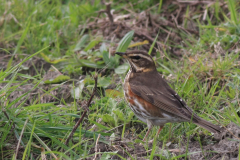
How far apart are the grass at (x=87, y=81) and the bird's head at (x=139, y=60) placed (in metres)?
0.54

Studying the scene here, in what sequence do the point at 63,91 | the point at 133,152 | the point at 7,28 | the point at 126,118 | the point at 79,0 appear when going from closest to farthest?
the point at 133,152 < the point at 126,118 < the point at 63,91 < the point at 7,28 < the point at 79,0

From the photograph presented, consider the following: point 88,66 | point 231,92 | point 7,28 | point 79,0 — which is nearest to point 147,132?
point 231,92

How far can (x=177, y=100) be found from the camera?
514 centimetres

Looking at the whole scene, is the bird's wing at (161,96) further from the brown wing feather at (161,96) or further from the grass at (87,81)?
the grass at (87,81)

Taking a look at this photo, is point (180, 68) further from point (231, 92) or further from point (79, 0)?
point (79, 0)

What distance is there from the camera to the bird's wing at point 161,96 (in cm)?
489

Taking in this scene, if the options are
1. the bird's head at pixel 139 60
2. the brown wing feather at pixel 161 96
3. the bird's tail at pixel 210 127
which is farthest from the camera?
the bird's head at pixel 139 60

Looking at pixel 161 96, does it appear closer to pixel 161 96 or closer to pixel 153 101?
pixel 161 96

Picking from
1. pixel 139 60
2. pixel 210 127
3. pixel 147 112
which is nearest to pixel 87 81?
Answer: pixel 139 60

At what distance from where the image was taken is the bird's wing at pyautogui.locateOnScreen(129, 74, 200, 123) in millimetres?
4893

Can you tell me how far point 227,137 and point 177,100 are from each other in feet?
2.77

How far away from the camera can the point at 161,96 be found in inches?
205

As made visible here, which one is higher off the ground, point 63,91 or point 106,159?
point 106,159

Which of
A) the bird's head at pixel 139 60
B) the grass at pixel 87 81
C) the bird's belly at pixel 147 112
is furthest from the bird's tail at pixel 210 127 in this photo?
the bird's head at pixel 139 60
